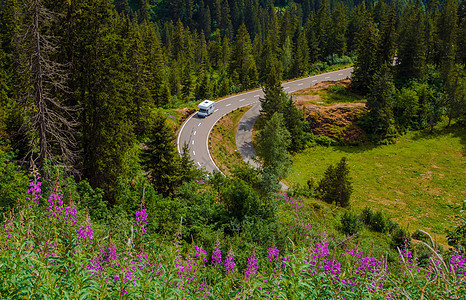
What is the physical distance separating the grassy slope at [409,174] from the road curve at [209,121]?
38.1 feet

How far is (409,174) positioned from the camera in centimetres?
4381

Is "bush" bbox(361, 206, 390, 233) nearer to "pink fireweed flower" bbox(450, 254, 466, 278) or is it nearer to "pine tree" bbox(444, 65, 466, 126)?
"pink fireweed flower" bbox(450, 254, 466, 278)

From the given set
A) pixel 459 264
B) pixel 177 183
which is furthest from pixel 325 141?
pixel 459 264

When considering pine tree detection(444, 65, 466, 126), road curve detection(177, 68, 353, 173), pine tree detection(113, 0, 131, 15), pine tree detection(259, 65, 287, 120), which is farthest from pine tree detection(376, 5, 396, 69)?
pine tree detection(113, 0, 131, 15)

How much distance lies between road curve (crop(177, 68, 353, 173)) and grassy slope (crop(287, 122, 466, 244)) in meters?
A: 11.6

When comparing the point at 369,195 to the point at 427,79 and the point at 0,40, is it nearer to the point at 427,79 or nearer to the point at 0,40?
the point at 427,79

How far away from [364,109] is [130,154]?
4331cm

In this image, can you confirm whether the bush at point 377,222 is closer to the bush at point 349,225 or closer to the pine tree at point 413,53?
the bush at point 349,225

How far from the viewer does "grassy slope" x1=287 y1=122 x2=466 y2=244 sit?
1416 inches

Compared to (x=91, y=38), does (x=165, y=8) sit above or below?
above

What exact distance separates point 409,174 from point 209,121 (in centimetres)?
2932

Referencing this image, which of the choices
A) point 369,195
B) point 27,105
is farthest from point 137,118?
point 369,195

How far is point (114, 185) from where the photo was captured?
782 inches

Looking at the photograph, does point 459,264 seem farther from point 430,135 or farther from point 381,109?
point 430,135
